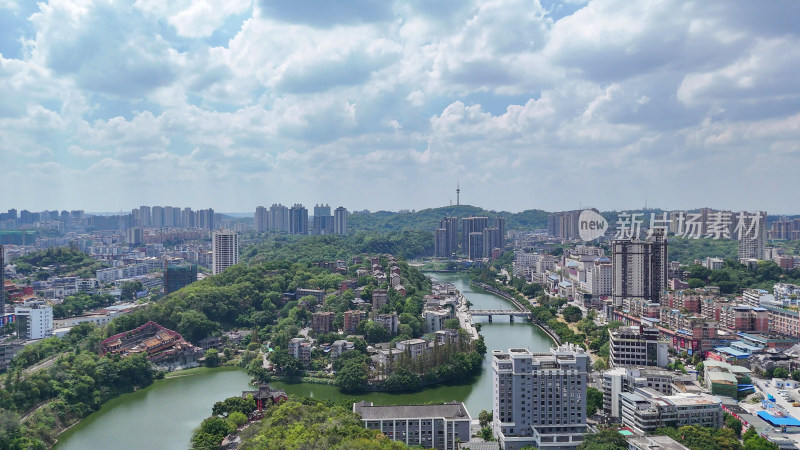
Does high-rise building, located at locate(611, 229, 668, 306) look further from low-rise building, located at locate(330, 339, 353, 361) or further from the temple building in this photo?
the temple building

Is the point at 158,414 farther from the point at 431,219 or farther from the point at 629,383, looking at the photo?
the point at 431,219

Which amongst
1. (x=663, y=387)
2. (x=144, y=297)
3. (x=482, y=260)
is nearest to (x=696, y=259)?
(x=482, y=260)

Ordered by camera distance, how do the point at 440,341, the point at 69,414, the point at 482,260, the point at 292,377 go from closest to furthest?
the point at 69,414 < the point at 292,377 < the point at 440,341 < the point at 482,260

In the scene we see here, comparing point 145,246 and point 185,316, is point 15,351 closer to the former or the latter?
point 185,316

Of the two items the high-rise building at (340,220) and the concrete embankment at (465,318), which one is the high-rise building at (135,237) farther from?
the concrete embankment at (465,318)

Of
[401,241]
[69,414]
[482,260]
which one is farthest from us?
[401,241]

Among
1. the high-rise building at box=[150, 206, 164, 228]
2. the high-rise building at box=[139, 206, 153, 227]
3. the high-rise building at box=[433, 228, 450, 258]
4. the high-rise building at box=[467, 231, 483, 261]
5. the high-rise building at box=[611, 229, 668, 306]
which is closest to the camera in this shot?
the high-rise building at box=[611, 229, 668, 306]

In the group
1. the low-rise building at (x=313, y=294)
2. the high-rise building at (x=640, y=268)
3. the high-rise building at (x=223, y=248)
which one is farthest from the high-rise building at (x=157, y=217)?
the high-rise building at (x=640, y=268)

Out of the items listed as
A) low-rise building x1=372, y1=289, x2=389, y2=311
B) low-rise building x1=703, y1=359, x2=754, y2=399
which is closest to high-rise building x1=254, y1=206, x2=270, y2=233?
low-rise building x1=372, y1=289, x2=389, y2=311
